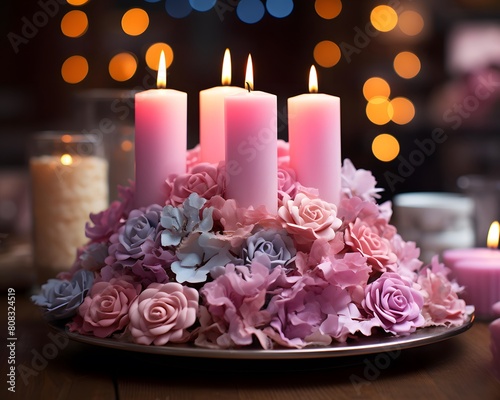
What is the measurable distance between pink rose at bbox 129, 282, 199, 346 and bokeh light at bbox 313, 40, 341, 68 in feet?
11.4

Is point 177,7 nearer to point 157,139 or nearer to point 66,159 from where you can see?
point 66,159

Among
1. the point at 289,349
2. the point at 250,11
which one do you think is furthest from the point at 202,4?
the point at 289,349

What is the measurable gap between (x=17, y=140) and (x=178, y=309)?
3.58m

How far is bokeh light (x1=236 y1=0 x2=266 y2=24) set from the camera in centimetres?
411

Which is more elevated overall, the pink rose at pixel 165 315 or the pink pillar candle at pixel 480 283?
the pink rose at pixel 165 315

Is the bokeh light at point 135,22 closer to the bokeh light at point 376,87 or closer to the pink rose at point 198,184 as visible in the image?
the bokeh light at point 376,87

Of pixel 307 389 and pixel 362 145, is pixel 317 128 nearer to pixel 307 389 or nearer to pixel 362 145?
pixel 307 389

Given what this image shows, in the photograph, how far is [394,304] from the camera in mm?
861

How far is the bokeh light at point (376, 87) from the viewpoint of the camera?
4.08 metres

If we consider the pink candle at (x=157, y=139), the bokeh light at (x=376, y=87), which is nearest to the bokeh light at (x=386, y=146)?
the bokeh light at (x=376, y=87)

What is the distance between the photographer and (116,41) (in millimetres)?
3992

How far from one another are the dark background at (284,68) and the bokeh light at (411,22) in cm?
3

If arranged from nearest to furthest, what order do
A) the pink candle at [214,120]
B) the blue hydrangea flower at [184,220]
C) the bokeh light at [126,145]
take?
the blue hydrangea flower at [184,220] < the pink candle at [214,120] < the bokeh light at [126,145]

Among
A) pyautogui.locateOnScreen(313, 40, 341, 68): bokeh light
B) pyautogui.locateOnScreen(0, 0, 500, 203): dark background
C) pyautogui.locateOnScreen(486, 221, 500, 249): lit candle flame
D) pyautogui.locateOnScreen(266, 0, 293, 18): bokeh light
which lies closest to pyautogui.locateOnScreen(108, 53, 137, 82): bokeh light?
pyautogui.locateOnScreen(0, 0, 500, 203): dark background
